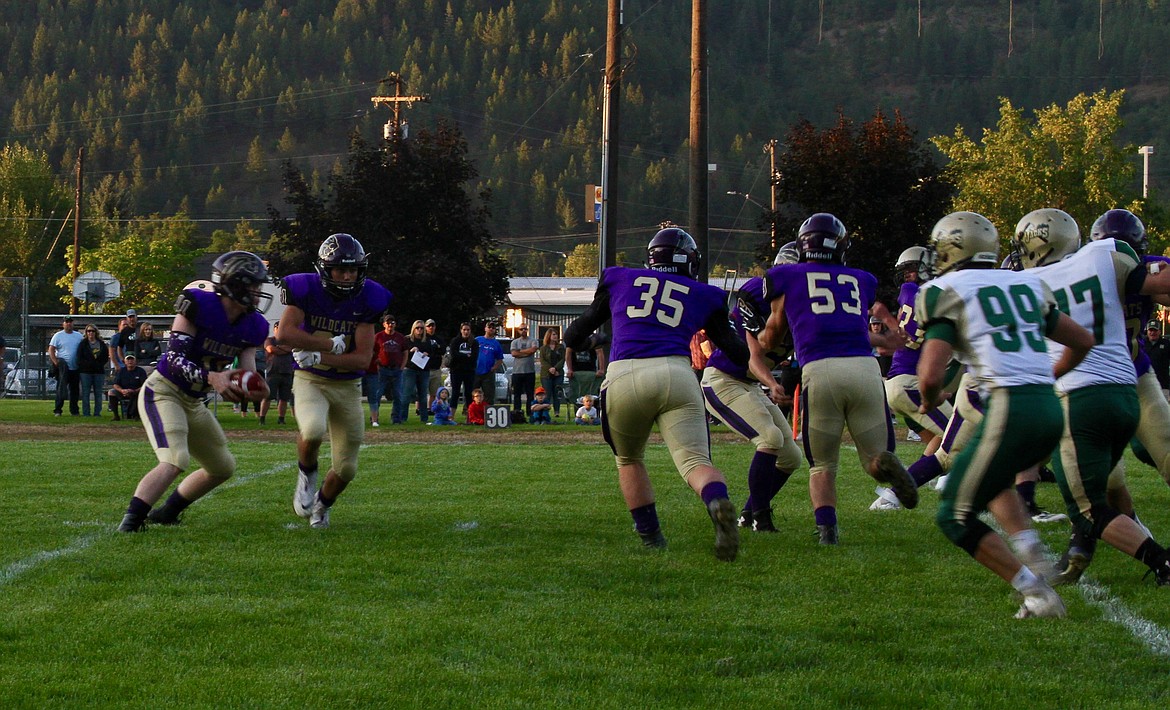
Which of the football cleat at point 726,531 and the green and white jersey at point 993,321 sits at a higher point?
the green and white jersey at point 993,321

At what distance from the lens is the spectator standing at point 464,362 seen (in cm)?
2188

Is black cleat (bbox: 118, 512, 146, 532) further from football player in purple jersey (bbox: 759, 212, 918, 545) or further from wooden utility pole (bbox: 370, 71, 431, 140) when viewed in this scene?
wooden utility pole (bbox: 370, 71, 431, 140)

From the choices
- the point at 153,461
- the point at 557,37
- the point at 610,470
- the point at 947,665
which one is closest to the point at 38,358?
the point at 153,461

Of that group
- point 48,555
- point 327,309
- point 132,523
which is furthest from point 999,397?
point 132,523

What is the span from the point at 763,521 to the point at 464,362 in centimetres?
1346

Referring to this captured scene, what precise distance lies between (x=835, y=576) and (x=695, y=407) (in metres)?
1.22

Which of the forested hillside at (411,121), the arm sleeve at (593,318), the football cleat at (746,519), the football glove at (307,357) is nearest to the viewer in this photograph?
the arm sleeve at (593,318)

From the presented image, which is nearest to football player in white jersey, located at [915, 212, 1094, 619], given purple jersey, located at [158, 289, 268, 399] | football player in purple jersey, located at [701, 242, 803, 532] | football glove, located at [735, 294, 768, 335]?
football player in purple jersey, located at [701, 242, 803, 532]

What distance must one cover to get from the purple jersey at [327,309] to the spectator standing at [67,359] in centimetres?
1577

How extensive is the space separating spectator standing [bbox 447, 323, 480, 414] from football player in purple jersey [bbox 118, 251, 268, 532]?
1330 centimetres

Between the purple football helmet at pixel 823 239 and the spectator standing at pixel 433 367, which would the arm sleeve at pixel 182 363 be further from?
the spectator standing at pixel 433 367

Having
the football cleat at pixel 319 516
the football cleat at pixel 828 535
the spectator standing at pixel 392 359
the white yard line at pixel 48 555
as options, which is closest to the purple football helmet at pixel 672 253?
the football cleat at pixel 828 535

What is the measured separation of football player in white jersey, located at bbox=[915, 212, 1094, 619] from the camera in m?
5.57

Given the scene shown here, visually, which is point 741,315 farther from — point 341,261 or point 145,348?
point 145,348
